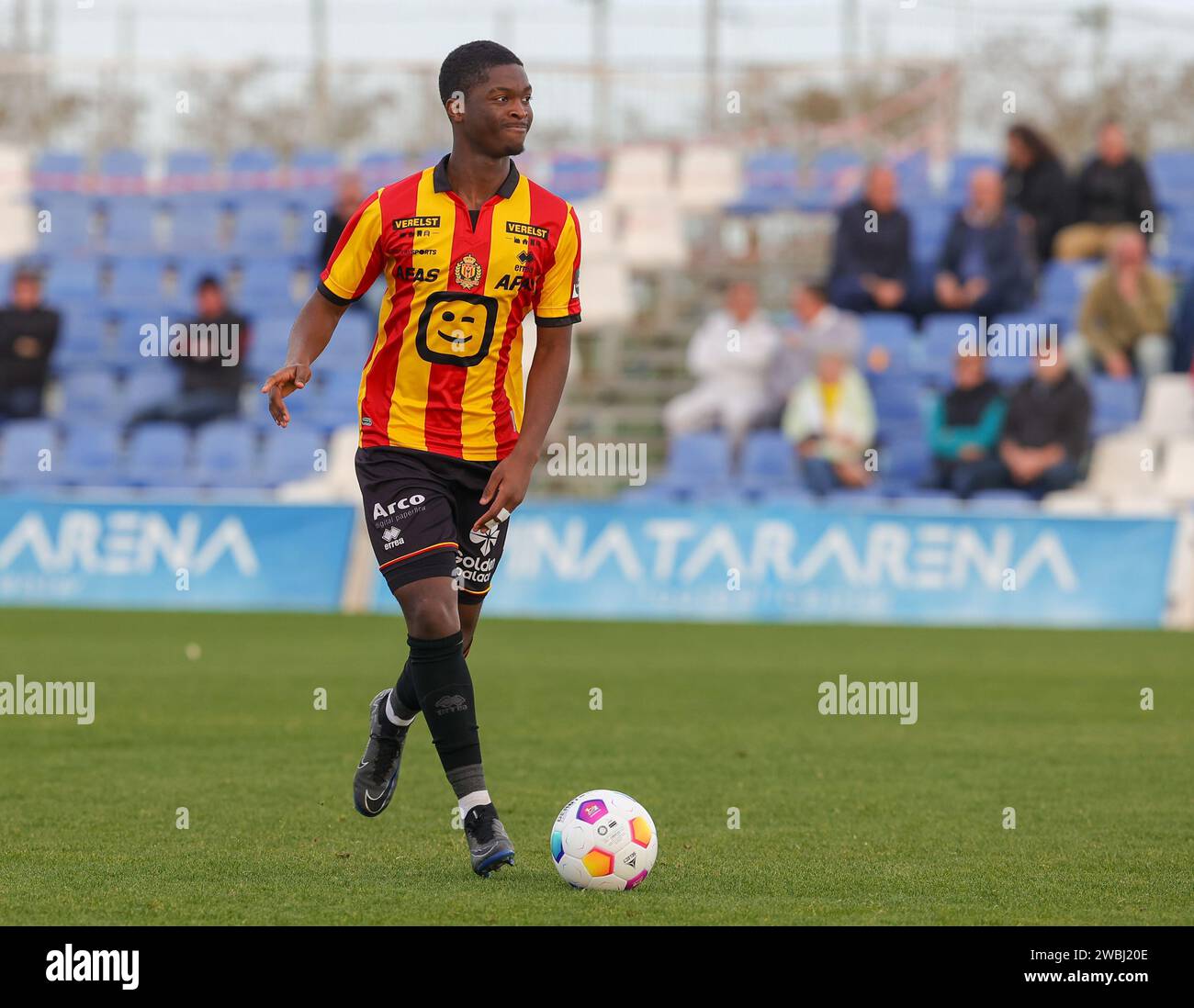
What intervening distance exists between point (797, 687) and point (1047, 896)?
6356 millimetres

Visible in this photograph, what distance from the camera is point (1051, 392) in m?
18.0

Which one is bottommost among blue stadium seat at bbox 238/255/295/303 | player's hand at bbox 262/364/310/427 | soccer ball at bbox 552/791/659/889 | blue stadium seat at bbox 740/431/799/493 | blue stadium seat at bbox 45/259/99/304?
soccer ball at bbox 552/791/659/889

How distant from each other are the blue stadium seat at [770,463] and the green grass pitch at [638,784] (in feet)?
13.4

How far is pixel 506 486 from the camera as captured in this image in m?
6.27

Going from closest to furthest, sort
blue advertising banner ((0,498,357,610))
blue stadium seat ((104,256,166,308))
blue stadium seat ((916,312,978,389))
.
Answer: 1. blue advertising banner ((0,498,357,610))
2. blue stadium seat ((916,312,978,389))
3. blue stadium seat ((104,256,166,308))

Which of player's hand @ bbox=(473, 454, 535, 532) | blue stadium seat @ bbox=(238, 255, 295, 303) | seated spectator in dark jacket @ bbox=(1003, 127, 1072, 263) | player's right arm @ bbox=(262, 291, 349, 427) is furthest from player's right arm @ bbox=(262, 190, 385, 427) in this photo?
blue stadium seat @ bbox=(238, 255, 295, 303)

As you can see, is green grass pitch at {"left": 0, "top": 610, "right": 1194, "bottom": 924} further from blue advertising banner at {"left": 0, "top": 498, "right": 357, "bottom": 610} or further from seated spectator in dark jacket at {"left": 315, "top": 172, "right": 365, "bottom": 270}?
seated spectator in dark jacket at {"left": 315, "top": 172, "right": 365, "bottom": 270}

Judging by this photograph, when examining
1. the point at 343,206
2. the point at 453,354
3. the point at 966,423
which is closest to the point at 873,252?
the point at 966,423

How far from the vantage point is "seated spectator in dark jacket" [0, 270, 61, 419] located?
21203 millimetres

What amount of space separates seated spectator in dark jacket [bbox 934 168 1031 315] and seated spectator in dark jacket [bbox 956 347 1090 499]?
2.09 m

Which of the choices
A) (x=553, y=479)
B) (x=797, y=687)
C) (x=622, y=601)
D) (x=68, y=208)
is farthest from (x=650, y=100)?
(x=797, y=687)

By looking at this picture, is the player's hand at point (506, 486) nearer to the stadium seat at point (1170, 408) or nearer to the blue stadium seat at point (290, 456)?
the stadium seat at point (1170, 408)

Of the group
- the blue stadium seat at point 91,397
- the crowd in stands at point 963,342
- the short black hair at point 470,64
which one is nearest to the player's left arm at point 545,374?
the short black hair at point 470,64

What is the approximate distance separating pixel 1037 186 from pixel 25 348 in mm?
11204
